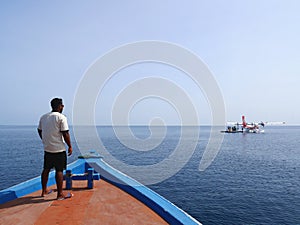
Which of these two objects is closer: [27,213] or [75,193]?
[27,213]

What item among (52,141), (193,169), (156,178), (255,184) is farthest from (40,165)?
(52,141)

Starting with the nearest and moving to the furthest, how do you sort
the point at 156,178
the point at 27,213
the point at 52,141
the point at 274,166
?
the point at 27,213
the point at 52,141
the point at 156,178
the point at 274,166

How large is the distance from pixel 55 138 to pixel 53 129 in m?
0.17

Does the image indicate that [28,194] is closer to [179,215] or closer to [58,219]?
[58,219]

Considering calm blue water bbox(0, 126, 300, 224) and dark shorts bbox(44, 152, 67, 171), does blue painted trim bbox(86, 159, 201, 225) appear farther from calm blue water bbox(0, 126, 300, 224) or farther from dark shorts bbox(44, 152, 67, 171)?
calm blue water bbox(0, 126, 300, 224)

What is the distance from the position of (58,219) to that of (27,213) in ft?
1.99

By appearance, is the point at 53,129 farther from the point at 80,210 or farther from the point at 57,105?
the point at 80,210

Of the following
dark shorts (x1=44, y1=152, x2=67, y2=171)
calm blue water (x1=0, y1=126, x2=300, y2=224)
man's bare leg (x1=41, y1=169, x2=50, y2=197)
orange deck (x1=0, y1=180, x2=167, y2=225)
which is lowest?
calm blue water (x1=0, y1=126, x2=300, y2=224)

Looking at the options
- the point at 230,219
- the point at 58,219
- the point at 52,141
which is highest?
the point at 52,141

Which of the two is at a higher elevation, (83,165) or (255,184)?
(83,165)

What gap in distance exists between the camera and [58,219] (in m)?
3.61

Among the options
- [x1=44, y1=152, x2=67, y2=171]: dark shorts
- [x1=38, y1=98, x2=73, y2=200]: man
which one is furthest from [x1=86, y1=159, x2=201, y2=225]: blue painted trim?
[x1=44, y1=152, x2=67, y2=171]: dark shorts

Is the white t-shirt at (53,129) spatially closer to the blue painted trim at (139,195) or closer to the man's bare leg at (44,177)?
the man's bare leg at (44,177)

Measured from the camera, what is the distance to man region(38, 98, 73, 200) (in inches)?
174
